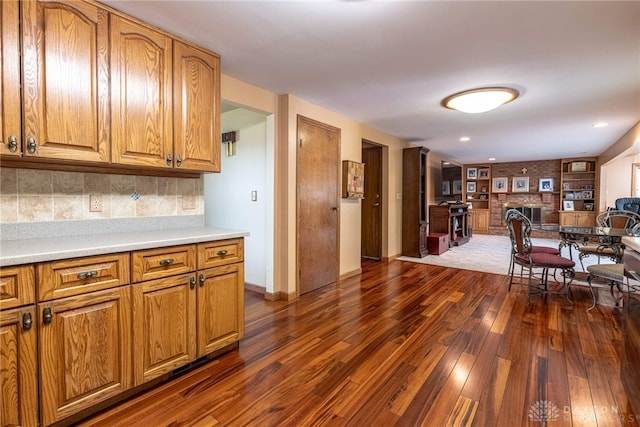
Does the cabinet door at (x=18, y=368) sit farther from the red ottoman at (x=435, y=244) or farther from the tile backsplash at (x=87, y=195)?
the red ottoman at (x=435, y=244)

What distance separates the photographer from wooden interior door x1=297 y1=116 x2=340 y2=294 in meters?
3.50

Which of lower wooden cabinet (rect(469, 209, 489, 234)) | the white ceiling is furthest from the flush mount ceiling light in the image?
lower wooden cabinet (rect(469, 209, 489, 234))

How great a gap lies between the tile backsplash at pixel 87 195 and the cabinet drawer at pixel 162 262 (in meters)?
0.60

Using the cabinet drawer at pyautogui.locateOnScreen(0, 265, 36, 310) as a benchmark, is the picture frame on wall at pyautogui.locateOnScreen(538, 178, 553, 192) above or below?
above

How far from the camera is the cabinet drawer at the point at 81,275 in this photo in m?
1.37

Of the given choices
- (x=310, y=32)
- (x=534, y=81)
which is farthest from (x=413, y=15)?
(x=534, y=81)

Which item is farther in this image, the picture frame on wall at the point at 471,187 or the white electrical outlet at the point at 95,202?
the picture frame on wall at the point at 471,187

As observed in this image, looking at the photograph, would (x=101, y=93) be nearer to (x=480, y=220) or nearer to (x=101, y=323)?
Result: (x=101, y=323)

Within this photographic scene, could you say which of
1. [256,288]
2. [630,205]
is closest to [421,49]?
[256,288]

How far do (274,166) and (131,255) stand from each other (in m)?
1.90

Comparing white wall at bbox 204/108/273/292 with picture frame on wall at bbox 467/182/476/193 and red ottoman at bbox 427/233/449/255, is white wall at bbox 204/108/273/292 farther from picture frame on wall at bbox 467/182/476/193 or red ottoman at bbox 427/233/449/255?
picture frame on wall at bbox 467/182/476/193

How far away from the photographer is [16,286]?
1.29m

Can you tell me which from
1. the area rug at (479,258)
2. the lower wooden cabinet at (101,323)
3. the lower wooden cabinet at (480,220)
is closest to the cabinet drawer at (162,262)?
the lower wooden cabinet at (101,323)

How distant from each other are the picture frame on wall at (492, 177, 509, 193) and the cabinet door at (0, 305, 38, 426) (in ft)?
35.1
